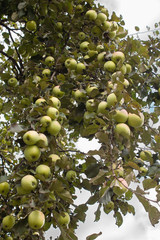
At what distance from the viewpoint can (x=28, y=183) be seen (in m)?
1.45

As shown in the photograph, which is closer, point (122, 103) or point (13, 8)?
point (122, 103)

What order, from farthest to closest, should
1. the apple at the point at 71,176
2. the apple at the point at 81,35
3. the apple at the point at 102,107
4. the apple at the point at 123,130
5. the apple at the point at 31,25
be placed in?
1. the apple at the point at 31,25
2. the apple at the point at 81,35
3. the apple at the point at 71,176
4. the apple at the point at 102,107
5. the apple at the point at 123,130

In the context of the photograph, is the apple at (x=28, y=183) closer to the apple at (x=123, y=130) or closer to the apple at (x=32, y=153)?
the apple at (x=32, y=153)

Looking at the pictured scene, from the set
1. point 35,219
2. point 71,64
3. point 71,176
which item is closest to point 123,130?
point 35,219

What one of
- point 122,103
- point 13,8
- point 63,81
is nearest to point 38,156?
point 122,103

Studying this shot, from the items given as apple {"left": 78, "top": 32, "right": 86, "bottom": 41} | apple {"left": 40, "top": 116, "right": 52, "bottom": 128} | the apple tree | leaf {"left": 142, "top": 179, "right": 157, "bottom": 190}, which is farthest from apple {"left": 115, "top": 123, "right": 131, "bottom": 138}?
apple {"left": 78, "top": 32, "right": 86, "bottom": 41}

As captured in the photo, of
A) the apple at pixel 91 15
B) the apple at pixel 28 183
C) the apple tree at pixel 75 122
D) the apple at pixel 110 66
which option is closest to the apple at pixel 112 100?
the apple tree at pixel 75 122

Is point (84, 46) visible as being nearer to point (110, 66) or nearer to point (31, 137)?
point (110, 66)

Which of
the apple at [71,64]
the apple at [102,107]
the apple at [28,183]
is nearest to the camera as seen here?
the apple at [28,183]

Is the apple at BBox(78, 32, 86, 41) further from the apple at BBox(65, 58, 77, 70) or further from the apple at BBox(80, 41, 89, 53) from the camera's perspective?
the apple at BBox(65, 58, 77, 70)

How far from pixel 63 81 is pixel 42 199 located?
116 centimetres

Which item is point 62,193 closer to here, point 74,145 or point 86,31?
point 86,31

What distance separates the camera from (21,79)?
2973mm

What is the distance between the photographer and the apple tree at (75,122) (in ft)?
5.14
